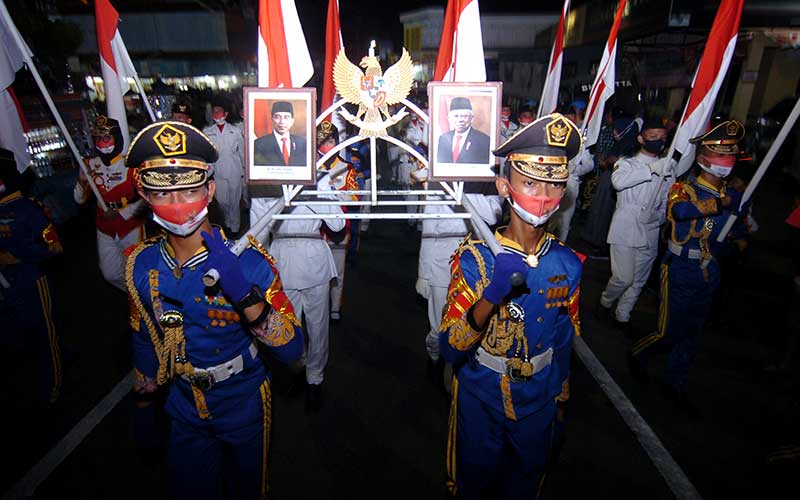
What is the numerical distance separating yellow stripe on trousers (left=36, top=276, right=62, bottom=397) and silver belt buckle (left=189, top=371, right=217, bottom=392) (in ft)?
10.1

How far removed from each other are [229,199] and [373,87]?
767 cm

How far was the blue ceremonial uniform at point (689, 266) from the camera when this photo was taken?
15.0ft

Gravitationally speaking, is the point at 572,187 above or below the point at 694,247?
above

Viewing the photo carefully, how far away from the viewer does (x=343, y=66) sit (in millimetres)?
2980

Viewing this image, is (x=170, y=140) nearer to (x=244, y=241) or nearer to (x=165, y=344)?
(x=244, y=241)

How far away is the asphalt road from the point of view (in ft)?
12.8

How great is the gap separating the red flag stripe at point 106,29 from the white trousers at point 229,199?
5.76 m

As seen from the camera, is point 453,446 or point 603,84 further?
point 603,84

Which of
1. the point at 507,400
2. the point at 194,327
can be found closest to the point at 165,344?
the point at 194,327

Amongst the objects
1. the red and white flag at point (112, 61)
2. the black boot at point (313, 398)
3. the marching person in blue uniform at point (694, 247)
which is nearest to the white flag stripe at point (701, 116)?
the marching person in blue uniform at point (694, 247)

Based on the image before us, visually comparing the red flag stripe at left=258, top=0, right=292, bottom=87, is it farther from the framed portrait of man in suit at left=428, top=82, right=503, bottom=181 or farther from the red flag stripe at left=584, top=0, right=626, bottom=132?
the red flag stripe at left=584, top=0, right=626, bottom=132

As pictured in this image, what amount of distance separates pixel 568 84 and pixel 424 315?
842 inches

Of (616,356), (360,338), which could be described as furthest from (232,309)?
(616,356)

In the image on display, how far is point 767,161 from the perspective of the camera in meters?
3.69
